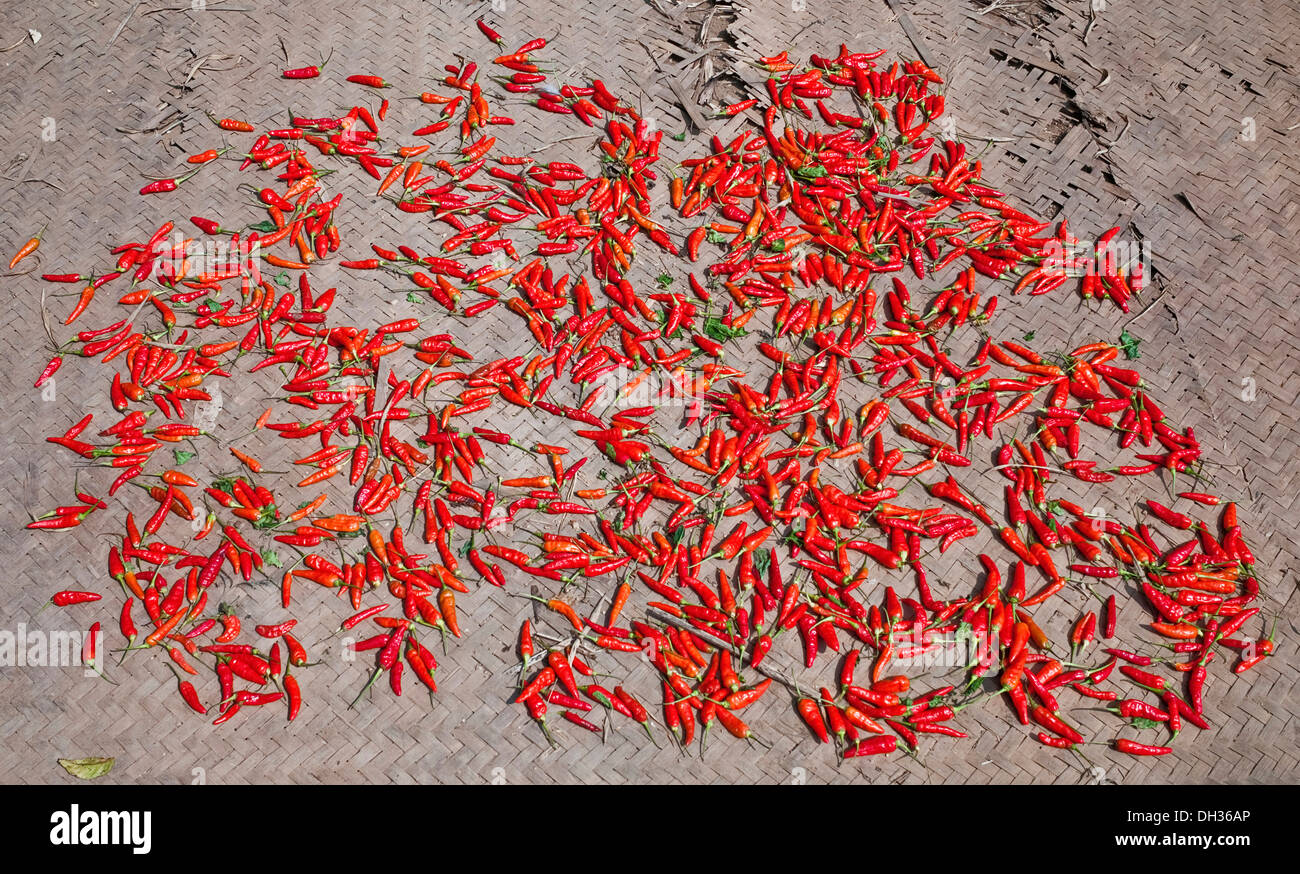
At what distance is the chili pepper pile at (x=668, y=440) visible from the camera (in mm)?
3559

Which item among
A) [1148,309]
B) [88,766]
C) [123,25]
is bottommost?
[88,766]

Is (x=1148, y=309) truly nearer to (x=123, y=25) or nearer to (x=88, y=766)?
(x=88, y=766)

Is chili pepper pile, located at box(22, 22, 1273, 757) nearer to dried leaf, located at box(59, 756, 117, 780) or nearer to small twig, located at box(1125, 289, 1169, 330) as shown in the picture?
small twig, located at box(1125, 289, 1169, 330)

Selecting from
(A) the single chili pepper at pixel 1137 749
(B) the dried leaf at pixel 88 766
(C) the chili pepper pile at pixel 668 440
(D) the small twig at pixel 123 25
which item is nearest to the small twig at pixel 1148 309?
(C) the chili pepper pile at pixel 668 440

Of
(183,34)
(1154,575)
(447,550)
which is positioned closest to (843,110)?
(1154,575)

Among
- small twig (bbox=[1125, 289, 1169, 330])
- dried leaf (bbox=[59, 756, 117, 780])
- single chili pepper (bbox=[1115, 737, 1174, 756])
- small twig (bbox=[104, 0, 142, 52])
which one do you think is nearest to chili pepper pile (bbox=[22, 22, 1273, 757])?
single chili pepper (bbox=[1115, 737, 1174, 756])

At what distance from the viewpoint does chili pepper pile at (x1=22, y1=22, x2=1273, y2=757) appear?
11.7 ft

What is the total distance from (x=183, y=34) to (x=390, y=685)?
12.5ft

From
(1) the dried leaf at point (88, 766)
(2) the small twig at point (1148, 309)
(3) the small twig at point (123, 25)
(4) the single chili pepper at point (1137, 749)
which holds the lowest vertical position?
(1) the dried leaf at point (88, 766)

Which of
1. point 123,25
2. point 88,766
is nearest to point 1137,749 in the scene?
point 88,766

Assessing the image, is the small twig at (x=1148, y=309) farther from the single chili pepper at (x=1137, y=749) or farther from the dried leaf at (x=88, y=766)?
the dried leaf at (x=88, y=766)

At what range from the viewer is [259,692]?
11.4ft

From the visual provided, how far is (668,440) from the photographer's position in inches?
159

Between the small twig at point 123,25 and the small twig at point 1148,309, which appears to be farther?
the small twig at point 123,25
